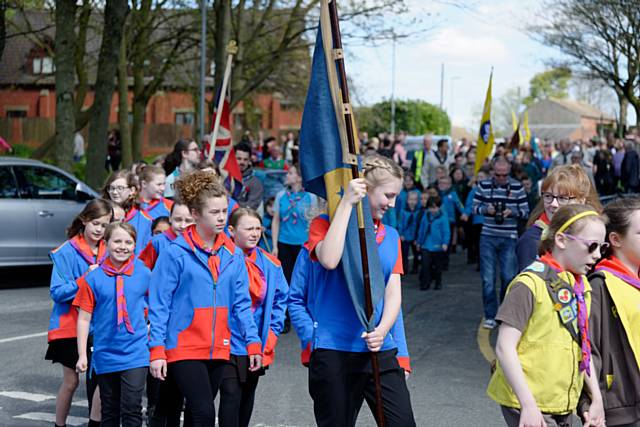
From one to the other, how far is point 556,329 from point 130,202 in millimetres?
5021

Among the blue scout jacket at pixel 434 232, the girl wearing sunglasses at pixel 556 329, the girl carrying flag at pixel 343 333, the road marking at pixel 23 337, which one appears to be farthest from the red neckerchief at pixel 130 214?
the blue scout jacket at pixel 434 232

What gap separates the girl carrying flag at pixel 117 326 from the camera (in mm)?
6539

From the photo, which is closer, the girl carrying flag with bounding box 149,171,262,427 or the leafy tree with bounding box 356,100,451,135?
the girl carrying flag with bounding box 149,171,262,427

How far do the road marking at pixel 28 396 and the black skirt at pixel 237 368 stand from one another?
2817mm

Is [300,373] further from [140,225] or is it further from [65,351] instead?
[65,351]

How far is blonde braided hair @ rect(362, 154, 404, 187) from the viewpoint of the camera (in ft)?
17.0

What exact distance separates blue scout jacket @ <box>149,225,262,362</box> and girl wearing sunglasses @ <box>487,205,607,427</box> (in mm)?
1787

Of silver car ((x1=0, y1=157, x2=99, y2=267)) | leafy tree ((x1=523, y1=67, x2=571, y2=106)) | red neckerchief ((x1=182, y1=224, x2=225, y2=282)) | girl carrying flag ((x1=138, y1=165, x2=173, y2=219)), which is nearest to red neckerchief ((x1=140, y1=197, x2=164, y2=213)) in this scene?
girl carrying flag ((x1=138, y1=165, x2=173, y2=219))

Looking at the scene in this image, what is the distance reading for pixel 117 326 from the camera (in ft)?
21.7

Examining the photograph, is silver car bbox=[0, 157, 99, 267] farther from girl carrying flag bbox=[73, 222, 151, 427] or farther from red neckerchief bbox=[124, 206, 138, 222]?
girl carrying flag bbox=[73, 222, 151, 427]

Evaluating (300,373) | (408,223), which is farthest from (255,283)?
(408,223)

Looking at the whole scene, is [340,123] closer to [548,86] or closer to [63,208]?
[63,208]

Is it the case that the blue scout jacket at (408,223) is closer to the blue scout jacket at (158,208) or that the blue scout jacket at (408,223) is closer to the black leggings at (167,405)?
the blue scout jacket at (158,208)

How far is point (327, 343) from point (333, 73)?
1258mm
